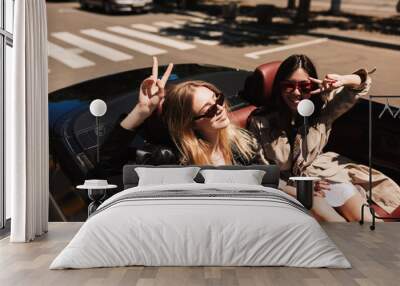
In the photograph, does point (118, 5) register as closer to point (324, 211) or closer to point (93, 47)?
point (93, 47)

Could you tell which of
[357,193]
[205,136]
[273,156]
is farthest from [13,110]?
[357,193]

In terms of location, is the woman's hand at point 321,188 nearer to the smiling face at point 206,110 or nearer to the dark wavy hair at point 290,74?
the dark wavy hair at point 290,74

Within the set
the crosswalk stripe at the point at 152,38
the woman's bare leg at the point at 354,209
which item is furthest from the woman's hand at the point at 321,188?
the crosswalk stripe at the point at 152,38

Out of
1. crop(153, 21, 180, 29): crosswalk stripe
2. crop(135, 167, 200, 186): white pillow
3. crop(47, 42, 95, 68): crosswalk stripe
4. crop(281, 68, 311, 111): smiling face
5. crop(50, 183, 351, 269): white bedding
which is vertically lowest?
crop(135, 167, 200, 186): white pillow

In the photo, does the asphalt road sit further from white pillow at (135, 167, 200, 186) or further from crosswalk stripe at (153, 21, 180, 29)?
white pillow at (135, 167, 200, 186)

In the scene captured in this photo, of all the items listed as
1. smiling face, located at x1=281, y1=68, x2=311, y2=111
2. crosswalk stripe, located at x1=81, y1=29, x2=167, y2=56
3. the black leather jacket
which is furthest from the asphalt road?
the black leather jacket

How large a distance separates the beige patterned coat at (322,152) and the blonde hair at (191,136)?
205 millimetres

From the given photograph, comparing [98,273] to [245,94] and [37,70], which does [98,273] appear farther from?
[245,94]

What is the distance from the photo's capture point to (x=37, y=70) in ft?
22.6

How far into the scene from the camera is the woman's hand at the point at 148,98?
8.27 metres

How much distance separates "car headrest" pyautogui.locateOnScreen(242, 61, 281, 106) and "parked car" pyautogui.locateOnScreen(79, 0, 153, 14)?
181 cm

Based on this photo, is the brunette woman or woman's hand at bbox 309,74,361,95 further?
woman's hand at bbox 309,74,361,95

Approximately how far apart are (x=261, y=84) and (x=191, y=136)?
1.16 m

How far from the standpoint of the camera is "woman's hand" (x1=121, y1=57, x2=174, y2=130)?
27.1 ft
